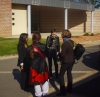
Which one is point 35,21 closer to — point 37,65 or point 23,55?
point 23,55

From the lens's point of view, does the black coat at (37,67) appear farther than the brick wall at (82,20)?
No

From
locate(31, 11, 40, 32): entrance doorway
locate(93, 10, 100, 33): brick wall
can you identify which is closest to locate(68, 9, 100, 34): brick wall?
locate(93, 10, 100, 33): brick wall

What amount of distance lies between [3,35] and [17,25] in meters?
3.30

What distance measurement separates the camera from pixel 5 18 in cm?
2672

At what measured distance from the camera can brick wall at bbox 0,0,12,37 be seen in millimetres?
26484

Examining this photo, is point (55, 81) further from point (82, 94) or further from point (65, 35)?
point (65, 35)

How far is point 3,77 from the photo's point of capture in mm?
9156

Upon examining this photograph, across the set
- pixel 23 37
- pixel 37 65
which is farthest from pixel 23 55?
pixel 37 65

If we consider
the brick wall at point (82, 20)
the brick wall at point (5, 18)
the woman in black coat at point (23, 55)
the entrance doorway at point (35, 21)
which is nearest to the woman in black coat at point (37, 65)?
the woman in black coat at point (23, 55)

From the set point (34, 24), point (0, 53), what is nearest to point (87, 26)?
point (34, 24)

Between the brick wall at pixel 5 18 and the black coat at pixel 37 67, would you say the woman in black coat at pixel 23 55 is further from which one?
the brick wall at pixel 5 18

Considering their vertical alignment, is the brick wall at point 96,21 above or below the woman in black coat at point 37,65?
above

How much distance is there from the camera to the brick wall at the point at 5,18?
86.9 feet

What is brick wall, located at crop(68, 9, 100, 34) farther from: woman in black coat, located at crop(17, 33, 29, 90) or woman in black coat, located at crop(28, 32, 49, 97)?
woman in black coat, located at crop(28, 32, 49, 97)
